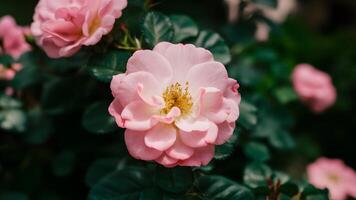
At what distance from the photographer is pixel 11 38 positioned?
1567mm

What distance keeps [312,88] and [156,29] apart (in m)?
1.04

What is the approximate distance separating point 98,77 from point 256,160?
54cm

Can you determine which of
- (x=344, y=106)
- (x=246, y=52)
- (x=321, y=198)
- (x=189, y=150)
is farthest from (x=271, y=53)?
(x=189, y=150)

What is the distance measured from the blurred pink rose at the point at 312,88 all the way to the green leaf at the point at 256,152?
54cm

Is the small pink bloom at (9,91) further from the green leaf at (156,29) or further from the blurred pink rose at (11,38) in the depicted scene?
the green leaf at (156,29)

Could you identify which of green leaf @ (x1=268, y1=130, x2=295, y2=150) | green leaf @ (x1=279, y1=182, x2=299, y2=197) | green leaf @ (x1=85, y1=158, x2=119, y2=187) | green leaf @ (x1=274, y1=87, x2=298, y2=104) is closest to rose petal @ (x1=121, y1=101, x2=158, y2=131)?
green leaf @ (x1=279, y1=182, x2=299, y2=197)

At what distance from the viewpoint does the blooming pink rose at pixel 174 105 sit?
0.88 m

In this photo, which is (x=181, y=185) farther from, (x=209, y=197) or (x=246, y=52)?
(x=246, y=52)

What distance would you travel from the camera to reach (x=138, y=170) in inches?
42.8

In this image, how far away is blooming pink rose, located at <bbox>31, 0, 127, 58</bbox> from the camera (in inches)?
40.1

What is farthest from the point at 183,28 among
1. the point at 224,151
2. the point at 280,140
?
the point at 280,140

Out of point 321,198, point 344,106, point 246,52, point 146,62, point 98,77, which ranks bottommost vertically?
point 344,106

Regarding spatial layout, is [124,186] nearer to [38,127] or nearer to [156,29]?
[156,29]

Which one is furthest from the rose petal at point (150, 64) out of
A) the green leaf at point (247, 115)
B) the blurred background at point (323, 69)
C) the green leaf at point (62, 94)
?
the blurred background at point (323, 69)
